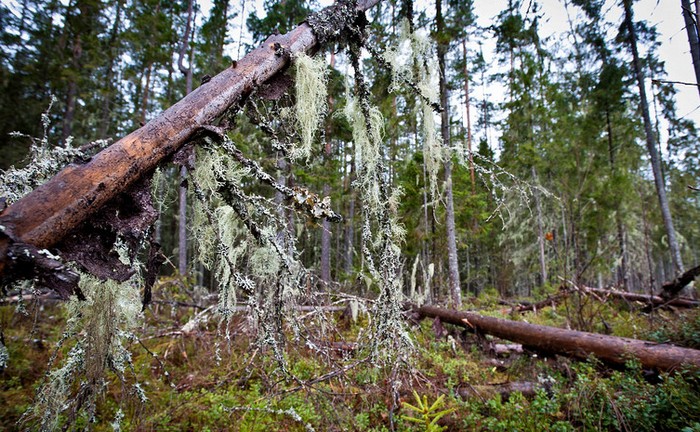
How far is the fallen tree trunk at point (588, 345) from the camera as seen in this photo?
382 centimetres

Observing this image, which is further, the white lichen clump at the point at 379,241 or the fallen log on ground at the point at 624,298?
the fallen log on ground at the point at 624,298

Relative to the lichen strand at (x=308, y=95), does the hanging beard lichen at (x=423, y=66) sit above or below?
above

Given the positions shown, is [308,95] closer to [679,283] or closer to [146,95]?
[679,283]

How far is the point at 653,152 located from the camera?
1198 centimetres

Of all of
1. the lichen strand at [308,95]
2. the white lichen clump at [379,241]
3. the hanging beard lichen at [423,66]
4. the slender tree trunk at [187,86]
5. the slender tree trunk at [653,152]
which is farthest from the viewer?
the slender tree trunk at [653,152]

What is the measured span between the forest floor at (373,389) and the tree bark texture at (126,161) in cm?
142

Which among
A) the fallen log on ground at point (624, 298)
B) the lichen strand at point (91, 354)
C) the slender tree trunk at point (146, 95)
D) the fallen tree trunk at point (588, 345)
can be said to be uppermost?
the slender tree trunk at point (146, 95)

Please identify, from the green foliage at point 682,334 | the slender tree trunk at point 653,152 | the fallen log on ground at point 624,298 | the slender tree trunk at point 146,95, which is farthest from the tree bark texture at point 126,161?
the slender tree trunk at point 653,152

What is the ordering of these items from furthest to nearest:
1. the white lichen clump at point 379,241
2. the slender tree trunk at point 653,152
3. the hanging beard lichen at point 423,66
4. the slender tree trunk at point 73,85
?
the slender tree trunk at point 653,152 → the slender tree trunk at point 73,85 → the hanging beard lichen at point 423,66 → the white lichen clump at point 379,241

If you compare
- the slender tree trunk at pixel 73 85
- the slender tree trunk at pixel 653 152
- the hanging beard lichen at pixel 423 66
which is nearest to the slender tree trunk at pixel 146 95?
the slender tree trunk at pixel 73 85

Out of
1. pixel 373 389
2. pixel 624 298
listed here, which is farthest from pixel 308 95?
pixel 624 298

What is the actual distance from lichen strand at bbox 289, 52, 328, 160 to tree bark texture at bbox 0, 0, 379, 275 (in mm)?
172

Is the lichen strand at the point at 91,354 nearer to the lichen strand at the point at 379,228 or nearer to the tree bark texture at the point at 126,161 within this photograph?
the tree bark texture at the point at 126,161

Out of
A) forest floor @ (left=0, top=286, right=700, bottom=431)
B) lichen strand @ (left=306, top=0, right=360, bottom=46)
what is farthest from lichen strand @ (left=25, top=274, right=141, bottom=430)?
lichen strand @ (left=306, top=0, right=360, bottom=46)
